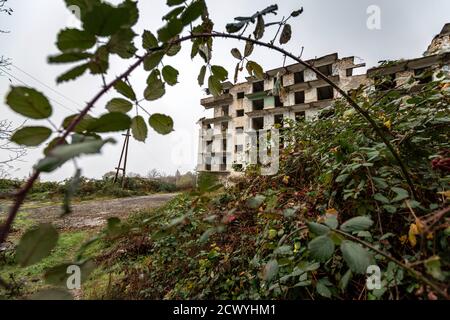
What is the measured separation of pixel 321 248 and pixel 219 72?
18.3 inches

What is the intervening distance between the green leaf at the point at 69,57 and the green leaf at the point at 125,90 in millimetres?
125

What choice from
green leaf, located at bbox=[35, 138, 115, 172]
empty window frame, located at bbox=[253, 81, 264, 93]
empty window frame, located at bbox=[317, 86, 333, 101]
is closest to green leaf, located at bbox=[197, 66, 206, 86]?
green leaf, located at bbox=[35, 138, 115, 172]

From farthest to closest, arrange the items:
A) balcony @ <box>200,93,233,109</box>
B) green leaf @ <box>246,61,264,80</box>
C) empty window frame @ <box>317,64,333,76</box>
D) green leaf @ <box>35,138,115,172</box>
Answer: balcony @ <box>200,93,233,109</box>, empty window frame @ <box>317,64,333,76</box>, green leaf @ <box>246,61,264,80</box>, green leaf @ <box>35,138,115,172</box>

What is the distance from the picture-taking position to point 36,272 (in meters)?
3.08

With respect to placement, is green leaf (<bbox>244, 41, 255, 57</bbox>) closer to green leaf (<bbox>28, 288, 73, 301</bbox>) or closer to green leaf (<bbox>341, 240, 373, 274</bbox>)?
green leaf (<bbox>341, 240, 373, 274</bbox>)

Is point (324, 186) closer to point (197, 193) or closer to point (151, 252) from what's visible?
point (197, 193)

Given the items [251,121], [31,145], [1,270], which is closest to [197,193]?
[31,145]

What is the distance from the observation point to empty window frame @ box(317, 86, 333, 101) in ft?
43.8

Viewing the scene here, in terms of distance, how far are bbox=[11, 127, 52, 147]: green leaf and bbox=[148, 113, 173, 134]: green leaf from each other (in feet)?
0.62

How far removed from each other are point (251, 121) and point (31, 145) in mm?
15049

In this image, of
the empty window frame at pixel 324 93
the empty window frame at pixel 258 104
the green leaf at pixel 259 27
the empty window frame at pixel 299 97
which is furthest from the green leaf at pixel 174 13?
the empty window frame at pixel 258 104

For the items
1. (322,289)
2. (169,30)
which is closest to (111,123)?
(169,30)

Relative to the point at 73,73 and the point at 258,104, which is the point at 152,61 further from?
the point at 258,104

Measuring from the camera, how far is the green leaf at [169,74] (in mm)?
510
